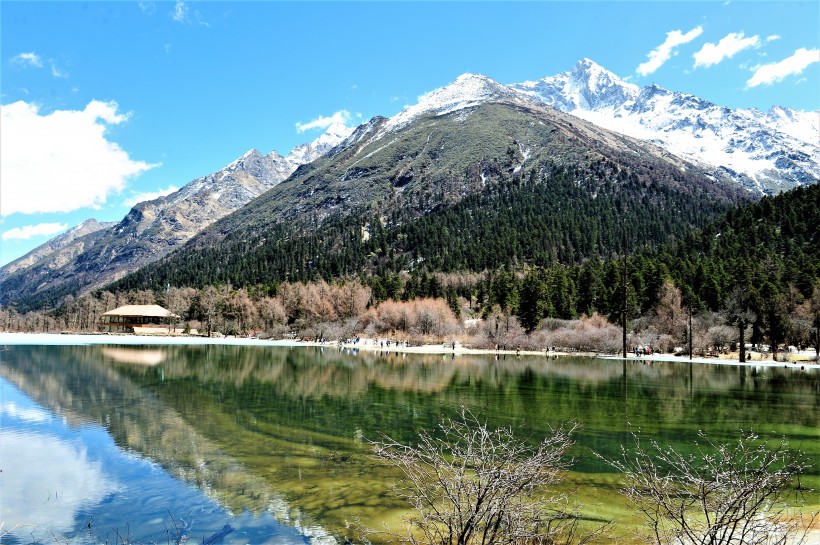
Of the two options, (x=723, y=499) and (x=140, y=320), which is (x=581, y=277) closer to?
(x=723, y=499)

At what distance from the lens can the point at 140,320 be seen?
150 m

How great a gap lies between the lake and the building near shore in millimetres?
107953

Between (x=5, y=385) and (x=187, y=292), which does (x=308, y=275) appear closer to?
(x=187, y=292)

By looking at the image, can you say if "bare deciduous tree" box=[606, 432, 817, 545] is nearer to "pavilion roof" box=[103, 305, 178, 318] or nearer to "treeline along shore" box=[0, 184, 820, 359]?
"treeline along shore" box=[0, 184, 820, 359]

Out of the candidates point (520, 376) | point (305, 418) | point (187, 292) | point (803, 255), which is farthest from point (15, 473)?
point (187, 292)

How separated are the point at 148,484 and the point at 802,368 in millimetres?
65940

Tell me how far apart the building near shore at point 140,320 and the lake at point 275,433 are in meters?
108

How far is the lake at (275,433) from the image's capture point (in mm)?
12766

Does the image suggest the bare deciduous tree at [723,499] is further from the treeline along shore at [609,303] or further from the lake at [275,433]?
the treeline along shore at [609,303]

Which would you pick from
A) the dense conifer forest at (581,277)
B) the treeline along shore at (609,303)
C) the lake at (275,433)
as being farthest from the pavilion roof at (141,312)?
the lake at (275,433)

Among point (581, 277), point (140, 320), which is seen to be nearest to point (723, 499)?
point (581, 277)

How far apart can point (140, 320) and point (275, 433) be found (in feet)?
484

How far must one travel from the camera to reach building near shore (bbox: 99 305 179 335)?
147212mm

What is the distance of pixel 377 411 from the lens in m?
27.5
